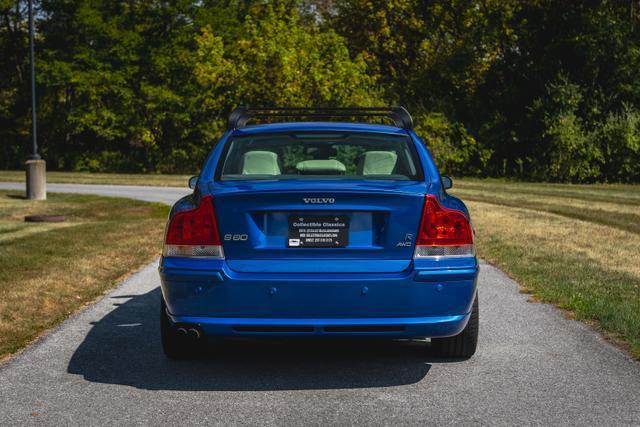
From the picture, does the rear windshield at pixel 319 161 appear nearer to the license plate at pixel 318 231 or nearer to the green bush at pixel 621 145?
the license plate at pixel 318 231

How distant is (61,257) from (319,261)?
7.11 m

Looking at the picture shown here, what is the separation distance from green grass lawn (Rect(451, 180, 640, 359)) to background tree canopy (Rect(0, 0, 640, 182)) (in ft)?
37.6

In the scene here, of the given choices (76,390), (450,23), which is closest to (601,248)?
(76,390)

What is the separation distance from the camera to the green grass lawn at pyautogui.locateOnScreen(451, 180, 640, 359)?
7598 millimetres

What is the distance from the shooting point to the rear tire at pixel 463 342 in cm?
564

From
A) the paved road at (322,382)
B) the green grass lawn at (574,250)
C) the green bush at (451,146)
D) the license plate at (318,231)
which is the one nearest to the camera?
the paved road at (322,382)

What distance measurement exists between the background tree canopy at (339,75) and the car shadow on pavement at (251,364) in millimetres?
30651

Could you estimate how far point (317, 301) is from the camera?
4.88m

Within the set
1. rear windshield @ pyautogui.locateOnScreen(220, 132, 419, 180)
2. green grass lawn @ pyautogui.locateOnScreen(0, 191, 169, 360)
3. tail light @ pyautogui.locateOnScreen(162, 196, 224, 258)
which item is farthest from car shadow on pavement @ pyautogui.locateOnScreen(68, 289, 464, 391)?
rear windshield @ pyautogui.locateOnScreen(220, 132, 419, 180)

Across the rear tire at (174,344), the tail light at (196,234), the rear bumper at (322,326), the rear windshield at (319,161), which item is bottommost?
the rear tire at (174,344)

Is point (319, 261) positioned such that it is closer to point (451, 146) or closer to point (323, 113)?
point (323, 113)

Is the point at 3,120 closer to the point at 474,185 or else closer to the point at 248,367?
the point at 474,185

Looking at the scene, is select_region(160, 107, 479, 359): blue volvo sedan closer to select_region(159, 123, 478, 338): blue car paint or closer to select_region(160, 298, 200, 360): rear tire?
select_region(159, 123, 478, 338): blue car paint

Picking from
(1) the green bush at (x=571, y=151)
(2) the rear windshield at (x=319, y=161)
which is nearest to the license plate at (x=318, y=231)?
(2) the rear windshield at (x=319, y=161)
